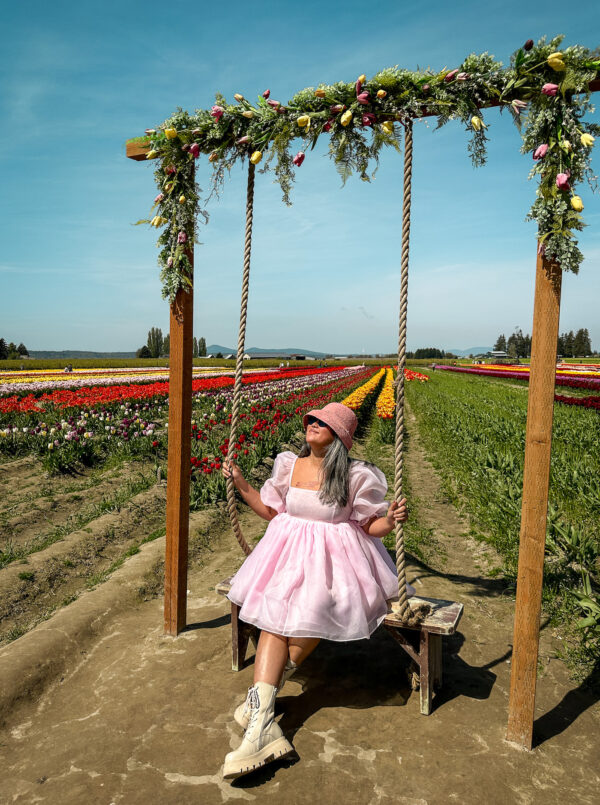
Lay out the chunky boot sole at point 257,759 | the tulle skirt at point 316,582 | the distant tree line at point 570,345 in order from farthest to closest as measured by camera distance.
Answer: the distant tree line at point 570,345 → the tulle skirt at point 316,582 → the chunky boot sole at point 257,759

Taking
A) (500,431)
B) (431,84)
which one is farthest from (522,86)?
(500,431)

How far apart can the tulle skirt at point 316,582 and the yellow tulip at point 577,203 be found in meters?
1.99

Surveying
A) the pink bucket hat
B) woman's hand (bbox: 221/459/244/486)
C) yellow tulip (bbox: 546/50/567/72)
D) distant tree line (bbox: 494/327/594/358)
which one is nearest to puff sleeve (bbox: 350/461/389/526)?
the pink bucket hat

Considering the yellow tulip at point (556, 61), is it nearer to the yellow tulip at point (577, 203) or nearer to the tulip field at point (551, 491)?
the yellow tulip at point (577, 203)

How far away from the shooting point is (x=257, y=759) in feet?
7.70

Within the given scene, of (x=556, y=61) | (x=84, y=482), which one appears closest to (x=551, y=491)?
(x=556, y=61)

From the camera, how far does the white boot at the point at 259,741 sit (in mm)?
2312

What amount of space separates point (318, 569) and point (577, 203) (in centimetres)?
218

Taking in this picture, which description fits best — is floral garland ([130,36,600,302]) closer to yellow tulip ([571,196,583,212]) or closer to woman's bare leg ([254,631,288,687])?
yellow tulip ([571,196,583,212])

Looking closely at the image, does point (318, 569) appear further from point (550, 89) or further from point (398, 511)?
point (550, 89)

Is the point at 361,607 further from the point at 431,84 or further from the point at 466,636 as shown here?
the point at 431,84

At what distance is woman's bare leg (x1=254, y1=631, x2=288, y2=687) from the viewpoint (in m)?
2.60

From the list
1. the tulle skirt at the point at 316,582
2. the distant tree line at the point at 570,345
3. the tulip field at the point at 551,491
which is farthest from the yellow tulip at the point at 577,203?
the distant tree line at the point at 570,345

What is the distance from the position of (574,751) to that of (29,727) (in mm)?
2735
